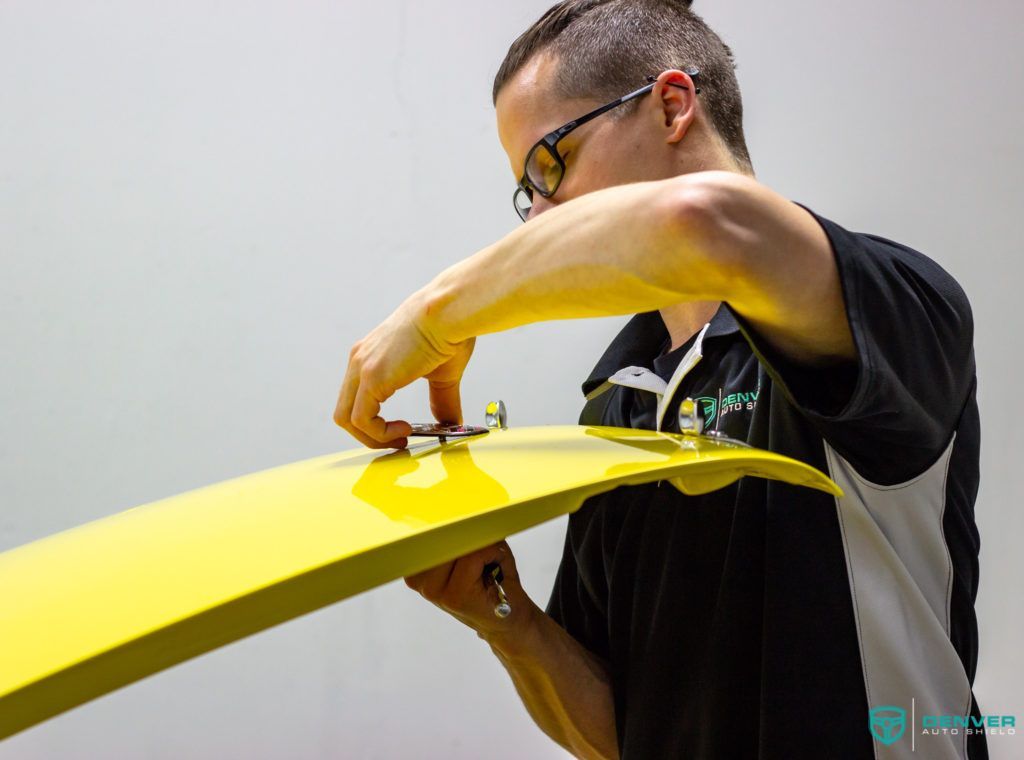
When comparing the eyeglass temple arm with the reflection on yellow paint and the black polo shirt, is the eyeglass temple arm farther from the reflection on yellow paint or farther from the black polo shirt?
the reflection on yellow paint

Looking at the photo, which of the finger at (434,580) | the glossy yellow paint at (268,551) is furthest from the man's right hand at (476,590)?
the glossy yellow paint at (268,551)

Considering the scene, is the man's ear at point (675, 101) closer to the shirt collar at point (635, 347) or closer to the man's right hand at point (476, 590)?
the shirt collar at point (635, 347)

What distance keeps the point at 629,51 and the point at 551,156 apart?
0.50 ft

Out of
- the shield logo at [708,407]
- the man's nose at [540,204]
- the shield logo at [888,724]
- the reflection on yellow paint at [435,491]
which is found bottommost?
the shield logo at [888,724]

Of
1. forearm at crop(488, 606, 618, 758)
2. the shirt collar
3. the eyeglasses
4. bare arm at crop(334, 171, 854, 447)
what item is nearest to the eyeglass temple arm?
the eyeglasses

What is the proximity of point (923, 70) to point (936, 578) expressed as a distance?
1230 mm

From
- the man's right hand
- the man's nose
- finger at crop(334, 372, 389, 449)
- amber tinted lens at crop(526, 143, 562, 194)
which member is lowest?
the man's right hand

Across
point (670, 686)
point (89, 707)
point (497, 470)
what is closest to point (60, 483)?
point (89, 707)

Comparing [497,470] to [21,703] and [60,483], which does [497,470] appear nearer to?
[21,703]

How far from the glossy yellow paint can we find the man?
92 mm

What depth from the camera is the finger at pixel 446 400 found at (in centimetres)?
74

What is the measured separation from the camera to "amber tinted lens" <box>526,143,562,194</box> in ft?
2.82

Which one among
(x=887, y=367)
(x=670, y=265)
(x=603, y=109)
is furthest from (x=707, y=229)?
(x=603, y=109)

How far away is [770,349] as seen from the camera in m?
0.51
